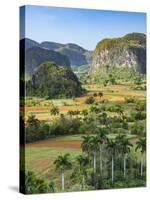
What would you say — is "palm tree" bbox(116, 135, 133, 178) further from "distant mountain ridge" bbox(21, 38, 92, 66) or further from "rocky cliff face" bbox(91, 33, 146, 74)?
"distant mountain ridge" bbox(21, 38, 92, 66)

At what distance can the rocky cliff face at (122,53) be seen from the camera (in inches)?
356

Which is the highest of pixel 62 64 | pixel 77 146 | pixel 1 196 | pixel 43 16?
pixel 43 16

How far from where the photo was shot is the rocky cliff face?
9.05 meters

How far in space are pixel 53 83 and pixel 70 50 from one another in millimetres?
501

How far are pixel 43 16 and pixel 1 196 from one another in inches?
92.1

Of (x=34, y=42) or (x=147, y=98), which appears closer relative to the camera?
(x=34, y=42)

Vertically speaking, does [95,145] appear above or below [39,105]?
below

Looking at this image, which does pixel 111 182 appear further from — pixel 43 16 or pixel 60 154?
pixel 43 16

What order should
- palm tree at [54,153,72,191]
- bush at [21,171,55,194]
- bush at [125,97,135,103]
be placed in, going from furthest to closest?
bush at [125,97,135,103], palm tree at [54,153,72,191], bush at [21,171,55,194]

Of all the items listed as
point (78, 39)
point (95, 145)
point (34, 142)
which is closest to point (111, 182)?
point (95, 145)

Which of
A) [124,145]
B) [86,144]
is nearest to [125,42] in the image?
[124,145]

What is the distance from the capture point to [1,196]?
27.5 feet

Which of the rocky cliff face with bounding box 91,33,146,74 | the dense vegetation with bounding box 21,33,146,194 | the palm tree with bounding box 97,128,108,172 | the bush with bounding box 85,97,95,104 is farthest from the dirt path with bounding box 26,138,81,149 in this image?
the rocky cliff face with bounding box 91,33,146,74

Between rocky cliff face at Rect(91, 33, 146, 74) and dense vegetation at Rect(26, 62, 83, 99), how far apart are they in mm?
402
